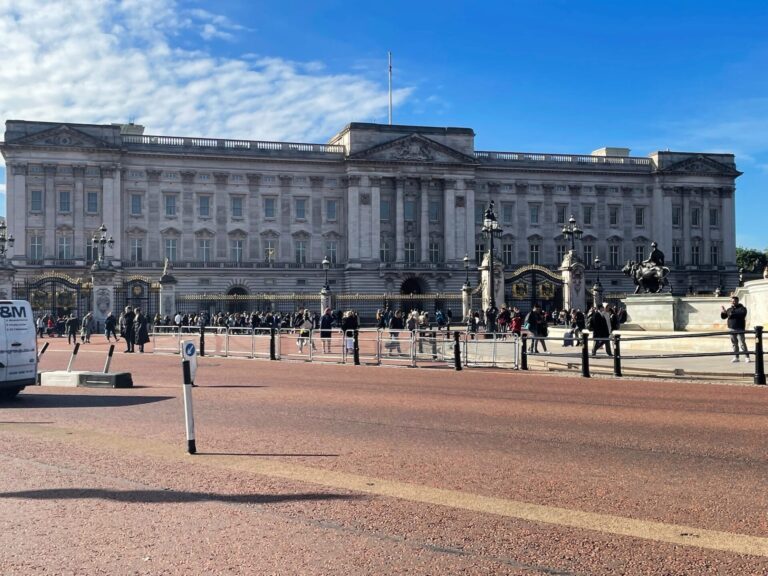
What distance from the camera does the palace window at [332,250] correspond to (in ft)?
265

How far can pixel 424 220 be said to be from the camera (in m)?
81.8

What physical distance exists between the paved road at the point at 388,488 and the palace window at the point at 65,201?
210 feet

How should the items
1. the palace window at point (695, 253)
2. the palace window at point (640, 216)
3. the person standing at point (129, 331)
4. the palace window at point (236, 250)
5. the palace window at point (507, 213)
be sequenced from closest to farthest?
the person standing at point (129, 331)
the palace window at point (236, 250)
the palace window at point (507, 213)
the palace window at point (640, 216)
the palace window at point (695, 253)

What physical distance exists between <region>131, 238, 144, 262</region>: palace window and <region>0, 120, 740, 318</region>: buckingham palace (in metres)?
0.13

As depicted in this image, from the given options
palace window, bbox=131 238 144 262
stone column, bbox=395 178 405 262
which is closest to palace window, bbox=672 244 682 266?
stone column, bbox=395 178 405 262

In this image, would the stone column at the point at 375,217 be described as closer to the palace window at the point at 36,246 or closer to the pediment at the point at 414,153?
the pediment at the point at 414,153

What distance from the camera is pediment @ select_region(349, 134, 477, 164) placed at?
263 ft

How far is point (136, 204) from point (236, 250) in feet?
33.7

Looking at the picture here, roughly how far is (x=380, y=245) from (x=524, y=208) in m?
16.6

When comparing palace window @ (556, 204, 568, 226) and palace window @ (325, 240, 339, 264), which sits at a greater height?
palace window @ (556, 204, 568, 226)

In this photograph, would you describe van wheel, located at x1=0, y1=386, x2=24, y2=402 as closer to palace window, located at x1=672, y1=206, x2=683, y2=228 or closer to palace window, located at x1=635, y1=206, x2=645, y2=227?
palace window, located at x1=635, y1=206, x2=645, y2=227

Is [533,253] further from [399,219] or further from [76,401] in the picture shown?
[76,401]

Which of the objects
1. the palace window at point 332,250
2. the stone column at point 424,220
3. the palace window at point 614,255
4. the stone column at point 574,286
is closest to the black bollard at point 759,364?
the stone column at point 574,286

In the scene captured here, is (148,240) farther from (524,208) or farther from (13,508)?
(13,508)
